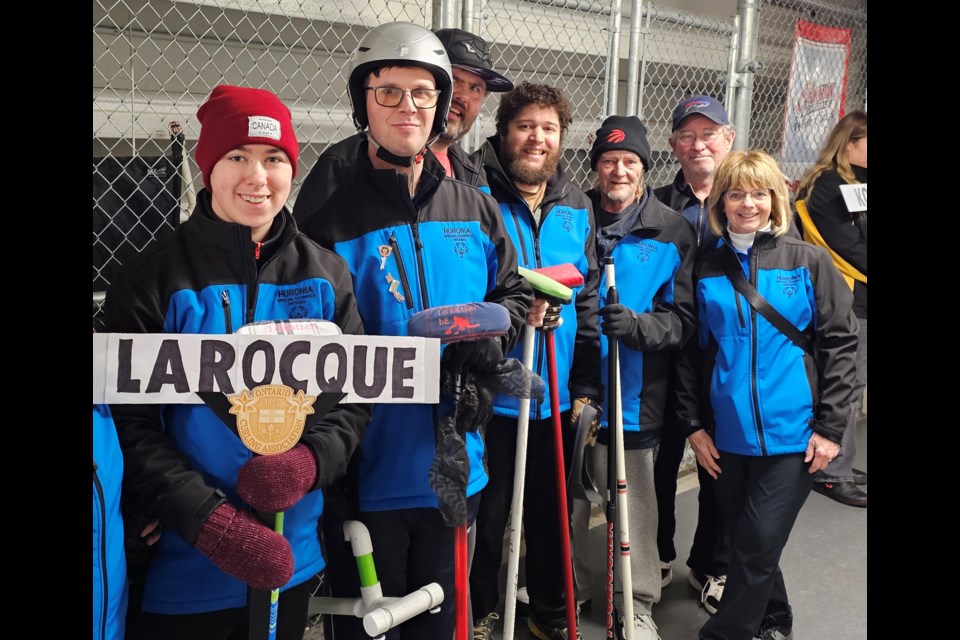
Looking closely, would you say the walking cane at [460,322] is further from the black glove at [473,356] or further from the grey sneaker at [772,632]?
the grey sneaker at [772,632]

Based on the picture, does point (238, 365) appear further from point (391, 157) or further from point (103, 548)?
point (391, 157)

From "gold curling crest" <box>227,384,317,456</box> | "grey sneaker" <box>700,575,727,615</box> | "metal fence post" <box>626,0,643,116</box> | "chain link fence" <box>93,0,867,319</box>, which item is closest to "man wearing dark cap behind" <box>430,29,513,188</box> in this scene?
"chain link fence" <box>93,0,867,319</box>

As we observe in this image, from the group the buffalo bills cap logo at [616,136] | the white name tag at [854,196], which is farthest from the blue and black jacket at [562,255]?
the white name tag at [854,196]

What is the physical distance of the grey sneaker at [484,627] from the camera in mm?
2932

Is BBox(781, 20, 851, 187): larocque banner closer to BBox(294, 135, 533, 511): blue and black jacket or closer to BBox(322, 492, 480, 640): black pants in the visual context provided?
BBox(294, 135, 533, 511): blue and black jacket

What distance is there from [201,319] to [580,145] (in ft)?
12.6

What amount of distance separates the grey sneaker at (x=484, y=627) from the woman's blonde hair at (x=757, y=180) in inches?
63.2

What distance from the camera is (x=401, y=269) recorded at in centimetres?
216

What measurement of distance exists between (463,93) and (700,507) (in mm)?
1973

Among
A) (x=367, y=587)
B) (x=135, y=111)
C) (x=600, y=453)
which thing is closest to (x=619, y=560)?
(x=600, y=453)

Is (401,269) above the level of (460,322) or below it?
above

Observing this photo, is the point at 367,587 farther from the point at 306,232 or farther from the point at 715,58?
the point at 715,58

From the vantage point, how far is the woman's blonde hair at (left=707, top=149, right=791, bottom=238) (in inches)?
111

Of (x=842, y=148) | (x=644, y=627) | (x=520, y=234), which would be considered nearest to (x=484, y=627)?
(x=644, y=627)
